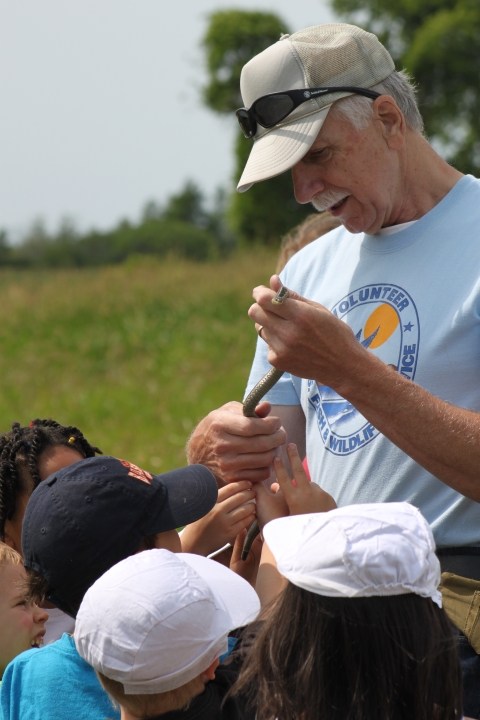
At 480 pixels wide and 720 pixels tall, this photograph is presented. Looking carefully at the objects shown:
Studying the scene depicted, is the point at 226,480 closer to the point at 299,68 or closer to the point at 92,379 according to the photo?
the point at 299,68

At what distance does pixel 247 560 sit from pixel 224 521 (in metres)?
0.19

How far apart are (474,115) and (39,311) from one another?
17.6 meters

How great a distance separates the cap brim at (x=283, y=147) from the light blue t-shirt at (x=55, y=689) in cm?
128

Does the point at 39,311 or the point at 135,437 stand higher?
the point at 135,437

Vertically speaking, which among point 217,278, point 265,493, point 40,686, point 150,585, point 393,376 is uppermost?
point 393,376

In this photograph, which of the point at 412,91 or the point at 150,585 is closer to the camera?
the point at 150,585

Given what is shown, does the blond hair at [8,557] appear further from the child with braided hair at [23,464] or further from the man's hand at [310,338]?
the man's hand at [310,338]

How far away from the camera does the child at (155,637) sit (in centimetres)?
150

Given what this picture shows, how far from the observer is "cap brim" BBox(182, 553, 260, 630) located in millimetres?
1734

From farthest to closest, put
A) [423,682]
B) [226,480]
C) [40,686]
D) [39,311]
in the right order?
[39,311], [226,480], [40,686], [423,682]

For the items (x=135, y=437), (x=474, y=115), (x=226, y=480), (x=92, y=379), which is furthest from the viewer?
(x=474, y=115)

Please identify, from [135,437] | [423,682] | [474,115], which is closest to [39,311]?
[135,437]

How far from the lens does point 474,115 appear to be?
2677 centimetres

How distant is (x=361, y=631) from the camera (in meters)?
1.46
